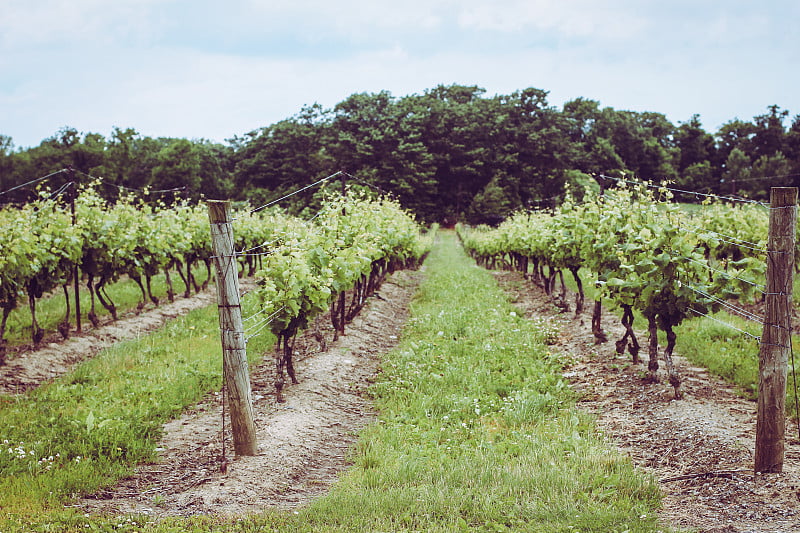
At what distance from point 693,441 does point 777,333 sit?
1.52 metres

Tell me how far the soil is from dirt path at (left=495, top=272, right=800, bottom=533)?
1 cm

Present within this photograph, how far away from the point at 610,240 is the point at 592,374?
1.99m

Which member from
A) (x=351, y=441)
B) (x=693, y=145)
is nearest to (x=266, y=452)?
(x=351, y=441)

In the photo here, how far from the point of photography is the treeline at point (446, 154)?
186ft

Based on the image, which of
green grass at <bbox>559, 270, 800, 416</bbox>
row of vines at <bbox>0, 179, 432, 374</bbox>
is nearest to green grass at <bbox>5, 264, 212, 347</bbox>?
row of vines at <bbox>0, 179, 432, 374</bbox>

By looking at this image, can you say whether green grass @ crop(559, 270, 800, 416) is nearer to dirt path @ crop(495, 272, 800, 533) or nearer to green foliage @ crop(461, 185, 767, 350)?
dirt path @ crop(495, 272, 800, 533)

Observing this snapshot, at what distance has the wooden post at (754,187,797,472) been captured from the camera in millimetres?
5027

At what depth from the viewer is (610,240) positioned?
28.5 feet

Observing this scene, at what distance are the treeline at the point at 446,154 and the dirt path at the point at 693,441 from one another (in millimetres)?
43795

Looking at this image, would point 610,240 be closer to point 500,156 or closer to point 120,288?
point 120,288

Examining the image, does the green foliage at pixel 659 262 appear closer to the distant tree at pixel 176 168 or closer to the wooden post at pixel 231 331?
the wooden post at pixel 231 331

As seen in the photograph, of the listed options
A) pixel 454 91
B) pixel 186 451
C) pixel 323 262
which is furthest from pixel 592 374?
pixel 454 91

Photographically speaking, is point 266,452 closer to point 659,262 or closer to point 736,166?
point 659,262

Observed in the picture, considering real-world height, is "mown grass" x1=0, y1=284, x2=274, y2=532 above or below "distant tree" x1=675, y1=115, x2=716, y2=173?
below
